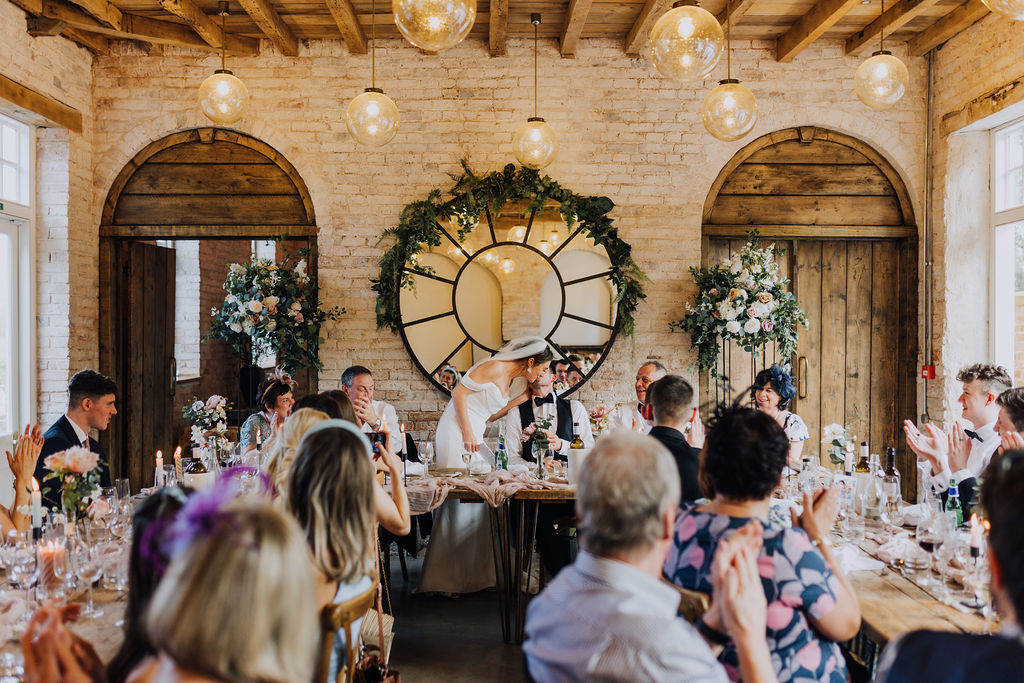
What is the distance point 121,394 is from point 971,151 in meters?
6.97

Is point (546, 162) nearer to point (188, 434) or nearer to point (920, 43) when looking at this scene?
point (920, 43)

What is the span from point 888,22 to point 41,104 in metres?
6.05

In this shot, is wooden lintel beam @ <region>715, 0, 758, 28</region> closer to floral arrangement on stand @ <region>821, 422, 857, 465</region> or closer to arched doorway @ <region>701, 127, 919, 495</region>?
arched doorway @ <region>701, 127, 919, 495</region>

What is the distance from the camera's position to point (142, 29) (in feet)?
17.9

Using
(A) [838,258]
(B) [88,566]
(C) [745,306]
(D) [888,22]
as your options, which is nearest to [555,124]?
(C) [745,306]

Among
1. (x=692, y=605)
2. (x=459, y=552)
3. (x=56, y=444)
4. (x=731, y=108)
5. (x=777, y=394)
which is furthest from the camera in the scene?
(x=459, y=552)

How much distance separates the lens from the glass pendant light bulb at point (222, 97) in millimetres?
4211

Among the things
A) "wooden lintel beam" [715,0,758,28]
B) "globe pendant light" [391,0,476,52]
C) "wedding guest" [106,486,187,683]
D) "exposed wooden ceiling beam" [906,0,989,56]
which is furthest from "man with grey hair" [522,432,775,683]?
"exposed wooden ceiling beam" [906,0,989,56]

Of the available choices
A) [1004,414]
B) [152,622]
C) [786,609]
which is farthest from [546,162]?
[152,622]

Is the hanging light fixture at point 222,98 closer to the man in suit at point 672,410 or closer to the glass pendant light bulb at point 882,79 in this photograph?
the man in suit at point 672,410

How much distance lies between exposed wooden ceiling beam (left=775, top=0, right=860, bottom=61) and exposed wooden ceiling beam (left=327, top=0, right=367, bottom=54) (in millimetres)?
3248

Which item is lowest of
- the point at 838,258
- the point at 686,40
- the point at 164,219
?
the point at 838,258

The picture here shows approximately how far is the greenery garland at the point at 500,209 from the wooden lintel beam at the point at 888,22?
222 centimetres

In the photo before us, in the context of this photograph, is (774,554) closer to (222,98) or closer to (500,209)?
(222,98)
